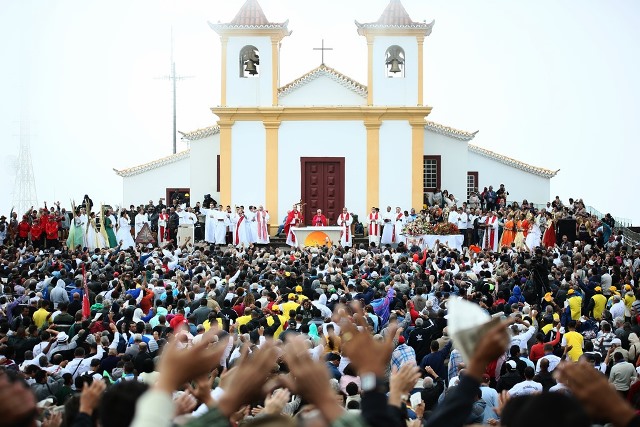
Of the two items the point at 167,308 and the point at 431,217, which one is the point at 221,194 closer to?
the point at 431,217

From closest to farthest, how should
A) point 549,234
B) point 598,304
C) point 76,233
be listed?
point 598,304 → point 549,234 → point 76,233

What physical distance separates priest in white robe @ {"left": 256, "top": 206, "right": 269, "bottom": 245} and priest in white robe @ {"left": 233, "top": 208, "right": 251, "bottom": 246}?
0.36m

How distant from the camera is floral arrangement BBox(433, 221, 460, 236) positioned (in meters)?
28.2

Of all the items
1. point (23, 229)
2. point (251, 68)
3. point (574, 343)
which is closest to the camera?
point (574, 343)

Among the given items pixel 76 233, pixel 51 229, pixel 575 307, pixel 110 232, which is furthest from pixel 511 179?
pixel 575 307

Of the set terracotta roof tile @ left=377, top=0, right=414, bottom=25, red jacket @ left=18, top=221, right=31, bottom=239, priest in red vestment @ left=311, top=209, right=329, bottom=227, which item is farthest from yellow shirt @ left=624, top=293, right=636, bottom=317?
red jacket @ left=18, top=221, right=31, bottom=239

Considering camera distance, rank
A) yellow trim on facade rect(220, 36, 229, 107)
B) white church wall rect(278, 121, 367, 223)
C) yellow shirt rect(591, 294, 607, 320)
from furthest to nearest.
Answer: yellow trim on facade rect(220, 36, 229, 107), white church wall rect(278, 121, 367, 223), yellow shirt rect(591, 294, 607, 320)

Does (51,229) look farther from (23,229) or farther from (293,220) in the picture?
(293,220)

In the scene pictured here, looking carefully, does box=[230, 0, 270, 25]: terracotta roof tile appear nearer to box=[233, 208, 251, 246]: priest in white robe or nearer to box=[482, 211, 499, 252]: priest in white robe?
box=[233, 208, 251, 246]: priest in white robe

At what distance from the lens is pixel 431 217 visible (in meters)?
31.4

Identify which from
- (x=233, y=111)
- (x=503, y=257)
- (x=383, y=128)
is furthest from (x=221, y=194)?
(x=503, y=257)

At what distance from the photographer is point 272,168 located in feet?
112

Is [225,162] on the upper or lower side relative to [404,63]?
lower

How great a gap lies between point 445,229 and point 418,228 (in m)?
0.86
